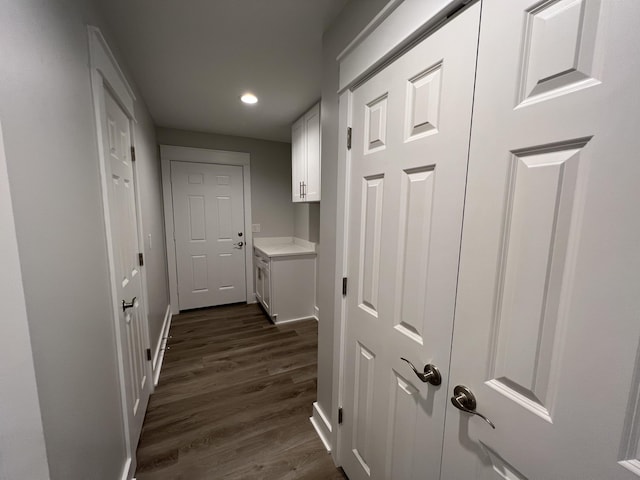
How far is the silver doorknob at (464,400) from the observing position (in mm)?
691

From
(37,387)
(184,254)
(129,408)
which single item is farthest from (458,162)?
(184,254)

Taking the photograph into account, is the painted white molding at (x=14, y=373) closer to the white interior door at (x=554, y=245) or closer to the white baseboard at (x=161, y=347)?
the white interior door at (x=554, y=245)

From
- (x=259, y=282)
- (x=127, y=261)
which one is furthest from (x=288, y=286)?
(x=127, y=261)

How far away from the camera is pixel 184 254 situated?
3.34 meters

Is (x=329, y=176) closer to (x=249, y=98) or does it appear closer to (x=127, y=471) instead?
(x=249, y=98)

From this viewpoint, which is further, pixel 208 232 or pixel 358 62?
pixel 208 232

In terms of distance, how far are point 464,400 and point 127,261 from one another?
1717 millimetres

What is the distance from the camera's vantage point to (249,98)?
2.22 meters

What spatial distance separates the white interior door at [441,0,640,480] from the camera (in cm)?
44

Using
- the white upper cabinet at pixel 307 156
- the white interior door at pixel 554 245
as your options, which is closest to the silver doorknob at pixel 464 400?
the white interior door at pixel 554 245

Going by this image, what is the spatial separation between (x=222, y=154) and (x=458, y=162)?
3242 millimetres

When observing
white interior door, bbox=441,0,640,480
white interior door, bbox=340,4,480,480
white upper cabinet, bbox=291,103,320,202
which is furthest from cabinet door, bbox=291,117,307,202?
white interior door, bbox=441,0,640,480

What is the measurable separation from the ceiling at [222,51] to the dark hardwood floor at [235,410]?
7.86ft

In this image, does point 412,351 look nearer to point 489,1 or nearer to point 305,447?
point 489,1
